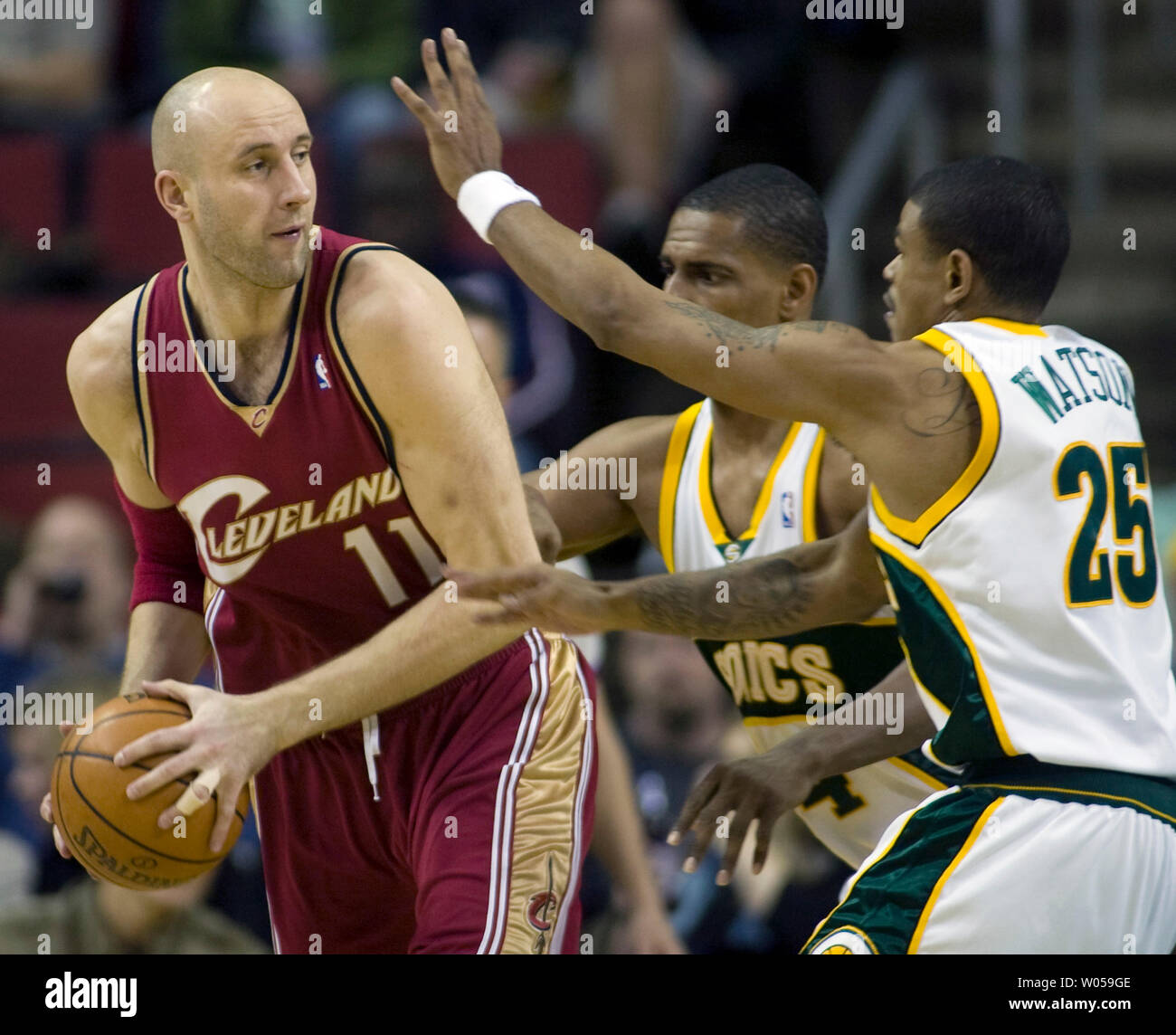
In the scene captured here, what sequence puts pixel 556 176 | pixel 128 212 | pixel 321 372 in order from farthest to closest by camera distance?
pixel 556 176, pixel 128 212, pixel 321 372

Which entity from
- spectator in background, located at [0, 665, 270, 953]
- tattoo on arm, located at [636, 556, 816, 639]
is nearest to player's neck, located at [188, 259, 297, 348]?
tattoo on arm, located at [636, 556, 816, 639]

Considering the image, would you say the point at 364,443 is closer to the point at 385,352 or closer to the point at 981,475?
the point at 385,352

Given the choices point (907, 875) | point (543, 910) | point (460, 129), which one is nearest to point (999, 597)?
point (907, 875)

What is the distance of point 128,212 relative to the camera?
8289mm

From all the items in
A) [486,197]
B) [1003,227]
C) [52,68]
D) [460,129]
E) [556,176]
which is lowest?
[1003,227]

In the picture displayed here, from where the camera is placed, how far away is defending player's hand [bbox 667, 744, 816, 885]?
12.1 feet

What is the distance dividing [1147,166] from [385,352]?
6597 millimetres

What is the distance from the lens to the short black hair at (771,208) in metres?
4.46

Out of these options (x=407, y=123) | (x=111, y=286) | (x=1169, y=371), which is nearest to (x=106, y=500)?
(x=111, y=286)

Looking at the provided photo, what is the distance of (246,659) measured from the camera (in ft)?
13.3

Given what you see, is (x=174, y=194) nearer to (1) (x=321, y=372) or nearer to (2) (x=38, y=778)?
(1) (x=321, y=372)

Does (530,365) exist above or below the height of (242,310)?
below

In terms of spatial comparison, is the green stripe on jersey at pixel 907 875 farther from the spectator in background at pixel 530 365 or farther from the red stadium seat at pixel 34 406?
the red stadium seat at pixel 34 406

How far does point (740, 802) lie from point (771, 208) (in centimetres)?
164
